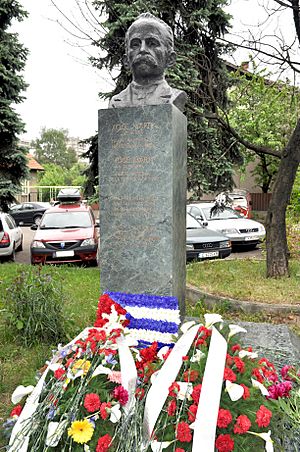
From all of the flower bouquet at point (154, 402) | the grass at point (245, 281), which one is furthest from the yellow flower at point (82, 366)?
the grass at point (245, 281)

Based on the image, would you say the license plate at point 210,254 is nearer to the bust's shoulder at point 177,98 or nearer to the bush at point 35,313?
the bush at point 35,313

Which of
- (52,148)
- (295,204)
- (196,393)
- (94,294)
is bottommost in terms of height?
(94,294)

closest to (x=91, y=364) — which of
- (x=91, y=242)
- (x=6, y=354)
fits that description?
(x=6, y=354)

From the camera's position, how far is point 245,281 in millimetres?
6645

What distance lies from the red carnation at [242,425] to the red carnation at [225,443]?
0.04 metres

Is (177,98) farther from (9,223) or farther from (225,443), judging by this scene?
(9,223)

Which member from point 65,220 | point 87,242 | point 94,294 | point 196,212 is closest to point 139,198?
point 94,294

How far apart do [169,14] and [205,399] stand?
9.37 meters

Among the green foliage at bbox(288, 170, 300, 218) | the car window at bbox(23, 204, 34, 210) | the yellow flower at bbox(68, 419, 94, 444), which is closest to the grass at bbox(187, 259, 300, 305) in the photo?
the green foliage at bbox(288, 170, 300, 218)

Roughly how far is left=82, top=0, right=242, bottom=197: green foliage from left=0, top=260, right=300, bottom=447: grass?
3.56 meters

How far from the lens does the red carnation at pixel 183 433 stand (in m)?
1.96

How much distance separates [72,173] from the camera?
7031 centimetres

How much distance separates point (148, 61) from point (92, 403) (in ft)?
8.91

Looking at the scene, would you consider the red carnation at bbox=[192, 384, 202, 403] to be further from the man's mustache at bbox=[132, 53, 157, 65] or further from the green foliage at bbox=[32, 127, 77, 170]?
the green foliage at bbox=[32, 127, 77, 170]
